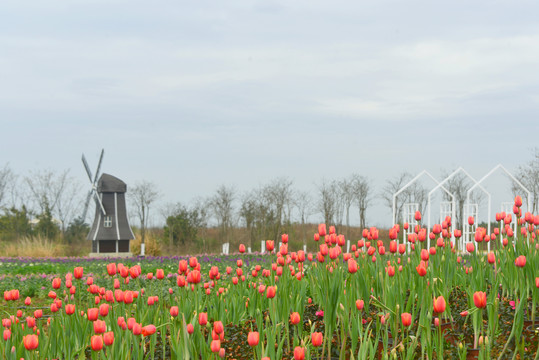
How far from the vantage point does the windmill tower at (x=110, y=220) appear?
92.9 feet

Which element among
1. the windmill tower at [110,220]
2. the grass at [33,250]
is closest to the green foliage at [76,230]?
the windmill tower at [110,220]

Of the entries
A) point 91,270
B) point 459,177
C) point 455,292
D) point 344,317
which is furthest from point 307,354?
point 459,177

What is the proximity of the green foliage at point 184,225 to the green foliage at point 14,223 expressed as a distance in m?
10.3

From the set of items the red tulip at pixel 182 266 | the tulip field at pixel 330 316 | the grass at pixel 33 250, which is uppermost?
the red tulip at pixel 182 266

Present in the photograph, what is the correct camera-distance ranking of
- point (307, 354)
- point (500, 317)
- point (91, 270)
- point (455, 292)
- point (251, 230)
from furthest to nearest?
point (251, 230)
point (91, 270)
point (455, 292)
point (500, 317)
point (307, 354)

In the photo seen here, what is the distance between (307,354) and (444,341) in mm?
1458

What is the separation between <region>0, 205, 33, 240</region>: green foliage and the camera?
33.7m

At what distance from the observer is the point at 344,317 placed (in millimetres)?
3859

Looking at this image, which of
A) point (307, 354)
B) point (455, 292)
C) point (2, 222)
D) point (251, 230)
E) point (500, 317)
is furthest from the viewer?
point (2, 222)

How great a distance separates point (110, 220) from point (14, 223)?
9284 mm

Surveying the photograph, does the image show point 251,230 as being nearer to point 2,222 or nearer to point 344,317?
point 2,222

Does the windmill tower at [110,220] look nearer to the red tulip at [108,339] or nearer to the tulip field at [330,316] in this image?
the tulip field at [330,316]

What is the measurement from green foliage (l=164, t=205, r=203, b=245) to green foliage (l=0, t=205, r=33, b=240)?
10.3 metres

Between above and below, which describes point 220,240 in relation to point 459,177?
below
